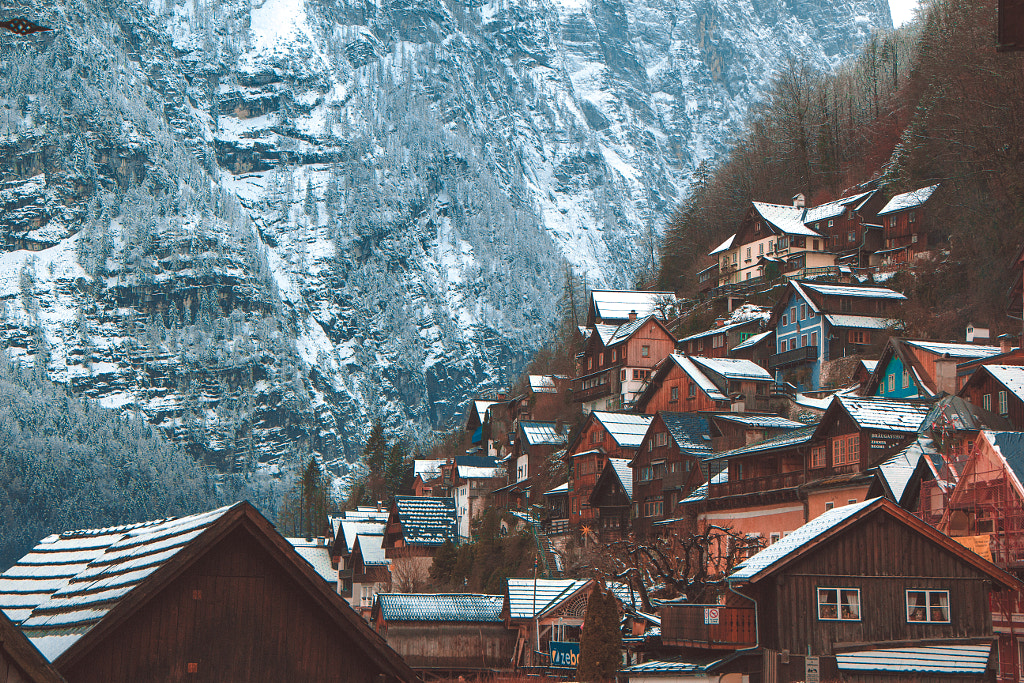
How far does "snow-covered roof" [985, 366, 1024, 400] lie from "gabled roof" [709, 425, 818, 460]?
8542 mm

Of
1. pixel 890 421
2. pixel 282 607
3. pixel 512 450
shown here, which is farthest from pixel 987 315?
pixel 282 607

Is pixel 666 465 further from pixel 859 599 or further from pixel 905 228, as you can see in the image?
pixel 859 599

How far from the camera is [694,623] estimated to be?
35875mm

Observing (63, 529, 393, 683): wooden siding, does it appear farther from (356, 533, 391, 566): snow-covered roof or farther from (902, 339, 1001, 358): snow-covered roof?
(356, 533, 391, 566): snow-covered roof

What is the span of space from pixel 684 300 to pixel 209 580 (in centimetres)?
10018

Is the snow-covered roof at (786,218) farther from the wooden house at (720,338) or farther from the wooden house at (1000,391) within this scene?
the wooden house at (1000,391)

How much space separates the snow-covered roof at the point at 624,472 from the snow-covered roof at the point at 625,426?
2.07 metres

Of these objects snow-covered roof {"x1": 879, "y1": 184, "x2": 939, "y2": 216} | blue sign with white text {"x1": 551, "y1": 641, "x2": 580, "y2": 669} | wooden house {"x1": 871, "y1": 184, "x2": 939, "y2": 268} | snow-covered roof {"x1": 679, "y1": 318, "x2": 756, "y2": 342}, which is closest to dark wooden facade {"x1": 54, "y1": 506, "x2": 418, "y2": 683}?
blue sign with white text {"x1": 551, "y1": 641, "x2": 580, "y2": 669}

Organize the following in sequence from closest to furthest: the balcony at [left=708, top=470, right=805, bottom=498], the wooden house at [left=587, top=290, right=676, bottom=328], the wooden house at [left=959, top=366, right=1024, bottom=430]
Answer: the wooden house at [left=959, top=366, right=1024, bottom=430] < the balcony at [left=708, top=470, right=805, bottom=498] < the wooden house at [left=587, top=290, right=676, bottom=328]

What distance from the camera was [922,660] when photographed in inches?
1305

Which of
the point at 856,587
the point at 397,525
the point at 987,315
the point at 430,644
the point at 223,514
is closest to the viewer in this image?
the point at 223,514

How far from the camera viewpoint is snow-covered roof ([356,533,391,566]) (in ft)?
318

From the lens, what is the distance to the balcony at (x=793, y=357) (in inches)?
3233

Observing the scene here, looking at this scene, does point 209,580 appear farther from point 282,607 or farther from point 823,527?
point 823,527
